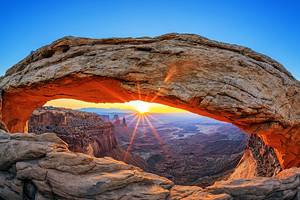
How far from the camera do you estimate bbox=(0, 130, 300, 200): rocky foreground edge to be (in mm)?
8434

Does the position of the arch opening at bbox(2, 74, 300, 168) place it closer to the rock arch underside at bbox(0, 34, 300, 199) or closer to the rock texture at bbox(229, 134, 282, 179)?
the rock arch underside at bbox(0, 34, 300, 199)

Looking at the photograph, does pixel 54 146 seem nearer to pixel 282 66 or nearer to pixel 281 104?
pixel 281 104

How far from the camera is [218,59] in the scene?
11523 millimetres

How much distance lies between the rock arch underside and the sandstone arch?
50 mm

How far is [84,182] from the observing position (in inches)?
332

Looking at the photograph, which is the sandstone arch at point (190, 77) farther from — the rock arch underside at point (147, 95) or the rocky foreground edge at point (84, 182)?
the rocky foreground edge at point (84, 182)

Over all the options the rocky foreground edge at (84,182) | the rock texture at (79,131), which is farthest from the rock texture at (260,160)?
the rock texture at (79,131)

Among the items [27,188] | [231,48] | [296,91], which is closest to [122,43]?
[231,48]

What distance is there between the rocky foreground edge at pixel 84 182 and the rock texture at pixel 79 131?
91.6ft

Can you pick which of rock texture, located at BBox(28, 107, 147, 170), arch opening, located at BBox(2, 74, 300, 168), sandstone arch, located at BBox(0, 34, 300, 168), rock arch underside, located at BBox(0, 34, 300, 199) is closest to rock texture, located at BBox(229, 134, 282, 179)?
arch opening, located at BBox(2, 74, 300, 168)

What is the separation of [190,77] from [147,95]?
2.42m

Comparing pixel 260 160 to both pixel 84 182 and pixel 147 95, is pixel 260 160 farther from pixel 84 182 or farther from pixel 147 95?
pixel 84 182

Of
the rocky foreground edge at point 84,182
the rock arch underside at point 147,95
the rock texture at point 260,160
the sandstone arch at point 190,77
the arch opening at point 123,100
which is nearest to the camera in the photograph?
the rocky foreground edge at point 84,182

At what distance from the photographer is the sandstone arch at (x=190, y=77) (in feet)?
36.1
